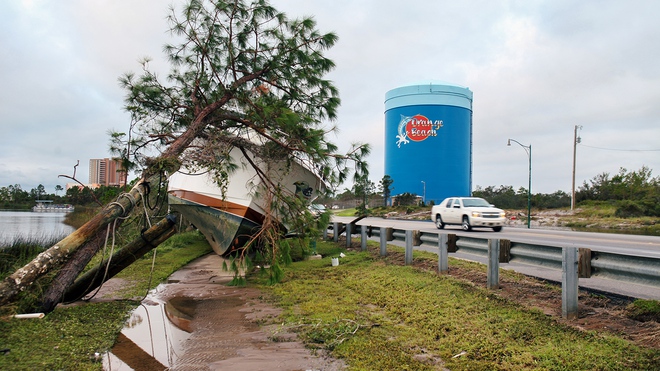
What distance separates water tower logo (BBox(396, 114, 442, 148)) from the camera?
6141cm

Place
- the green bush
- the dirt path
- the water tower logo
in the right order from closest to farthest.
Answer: the dirt path → the green bush → the water tower logo

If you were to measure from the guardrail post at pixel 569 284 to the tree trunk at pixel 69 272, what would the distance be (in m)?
6.21

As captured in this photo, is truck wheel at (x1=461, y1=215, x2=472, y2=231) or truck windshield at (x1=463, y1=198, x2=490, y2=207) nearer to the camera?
truck wheel at (x1=461, y1=215, x2=472, y2=231)

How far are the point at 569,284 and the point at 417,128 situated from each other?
5861 centimetres

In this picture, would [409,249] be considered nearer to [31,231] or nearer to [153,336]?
[153,336]

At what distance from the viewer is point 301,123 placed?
27.7ft

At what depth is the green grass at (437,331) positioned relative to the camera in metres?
3.84

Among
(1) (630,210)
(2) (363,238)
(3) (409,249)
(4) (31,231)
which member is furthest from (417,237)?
(1) (630,210)

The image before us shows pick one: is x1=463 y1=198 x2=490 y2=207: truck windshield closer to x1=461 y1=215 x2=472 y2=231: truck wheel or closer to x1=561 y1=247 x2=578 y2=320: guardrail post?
x1=461 y1=215 x2=472 y2=231: truck wheel

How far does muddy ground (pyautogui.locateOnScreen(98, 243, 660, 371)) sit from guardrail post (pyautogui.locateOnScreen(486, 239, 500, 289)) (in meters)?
0.14

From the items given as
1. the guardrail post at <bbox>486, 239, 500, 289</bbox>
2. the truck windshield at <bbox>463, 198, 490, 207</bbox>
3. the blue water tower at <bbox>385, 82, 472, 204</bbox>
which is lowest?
the guardrail post at <bbox>486, 239, 500, 289</bbox>

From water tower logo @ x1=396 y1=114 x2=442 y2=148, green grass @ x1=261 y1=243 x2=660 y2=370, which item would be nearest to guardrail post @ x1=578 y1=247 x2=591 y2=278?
green grass @ x1=261 y1=243 x2=660 y2=370

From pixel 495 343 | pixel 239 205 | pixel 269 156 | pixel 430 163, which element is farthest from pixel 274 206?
pixel 430 163

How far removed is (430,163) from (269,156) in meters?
54.9
